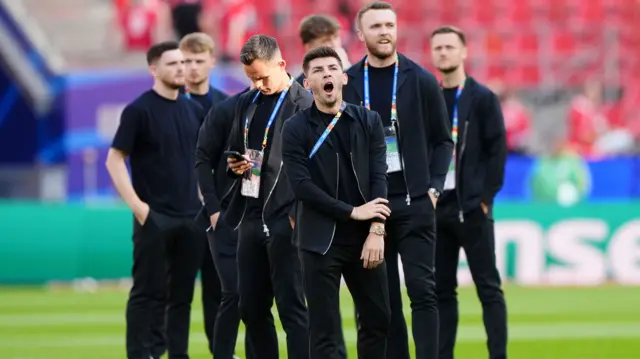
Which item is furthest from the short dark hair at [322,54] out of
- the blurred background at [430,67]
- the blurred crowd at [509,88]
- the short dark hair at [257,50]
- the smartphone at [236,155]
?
the blurred crowd at [509,88]

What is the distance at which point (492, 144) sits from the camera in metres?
10.9

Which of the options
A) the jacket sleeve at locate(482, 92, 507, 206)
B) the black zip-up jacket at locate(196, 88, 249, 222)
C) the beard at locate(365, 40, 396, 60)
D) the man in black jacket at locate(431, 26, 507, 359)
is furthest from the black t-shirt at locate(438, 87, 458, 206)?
the black zip-up jacket at locate(196, 88, 249, 222)

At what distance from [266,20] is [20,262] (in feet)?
28.6

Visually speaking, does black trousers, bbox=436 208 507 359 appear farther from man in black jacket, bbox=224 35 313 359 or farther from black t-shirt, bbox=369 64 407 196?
man in black jacket, bbox=224 35 313 359

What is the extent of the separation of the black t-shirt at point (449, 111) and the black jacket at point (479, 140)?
0.20 ft

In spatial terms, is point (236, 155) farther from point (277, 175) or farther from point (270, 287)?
point (270, 287)

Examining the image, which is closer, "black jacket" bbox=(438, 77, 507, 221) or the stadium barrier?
"black jacket" bbox=(438, 77, 507, 221)

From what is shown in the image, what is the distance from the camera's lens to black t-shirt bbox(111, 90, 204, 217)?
1059 cm

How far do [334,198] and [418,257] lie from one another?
46.9 inches

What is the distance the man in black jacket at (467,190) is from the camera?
10.7 meters

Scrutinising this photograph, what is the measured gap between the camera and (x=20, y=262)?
20062 mm

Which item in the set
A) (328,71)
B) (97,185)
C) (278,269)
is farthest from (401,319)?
(97,185)

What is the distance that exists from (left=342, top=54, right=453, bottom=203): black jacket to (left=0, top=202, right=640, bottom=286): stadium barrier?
34.5ft

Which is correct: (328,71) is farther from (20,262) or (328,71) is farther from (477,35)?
(477,35)
